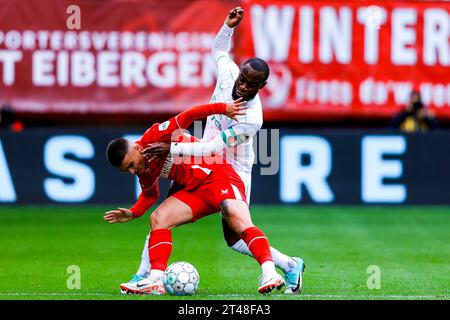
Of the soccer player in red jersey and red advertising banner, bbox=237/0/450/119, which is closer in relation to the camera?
the soccer player in red jersey

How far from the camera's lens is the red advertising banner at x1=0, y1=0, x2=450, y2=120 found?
60.7 feet

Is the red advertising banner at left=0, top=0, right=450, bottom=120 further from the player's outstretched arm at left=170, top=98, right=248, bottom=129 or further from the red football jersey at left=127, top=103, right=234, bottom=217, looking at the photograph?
the player's outstretched arm at left=170, top=98, right=248, bottom=129

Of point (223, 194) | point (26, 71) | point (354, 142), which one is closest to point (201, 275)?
point (223, 194)

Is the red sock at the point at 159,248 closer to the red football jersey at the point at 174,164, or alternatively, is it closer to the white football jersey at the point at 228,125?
the red football jersey at the point at 174,164

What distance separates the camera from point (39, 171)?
57.4 feet

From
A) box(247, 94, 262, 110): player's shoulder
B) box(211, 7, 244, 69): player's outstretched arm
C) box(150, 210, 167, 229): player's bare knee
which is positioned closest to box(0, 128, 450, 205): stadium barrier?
box(211, 7, 244, 69): player's outstretched arm

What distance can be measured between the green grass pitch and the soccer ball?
0.33 feet

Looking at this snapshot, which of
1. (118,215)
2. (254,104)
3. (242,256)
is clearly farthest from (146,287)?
(242,256)

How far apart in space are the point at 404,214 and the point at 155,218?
340 inches

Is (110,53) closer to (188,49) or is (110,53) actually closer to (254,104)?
(188,49)

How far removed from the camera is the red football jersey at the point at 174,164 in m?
9.10

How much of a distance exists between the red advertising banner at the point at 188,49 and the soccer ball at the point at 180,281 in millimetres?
9646

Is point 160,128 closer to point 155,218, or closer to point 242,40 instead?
point 155,218

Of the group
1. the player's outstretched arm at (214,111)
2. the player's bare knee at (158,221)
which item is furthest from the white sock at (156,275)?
the player's outstretched arm at (214,111)
